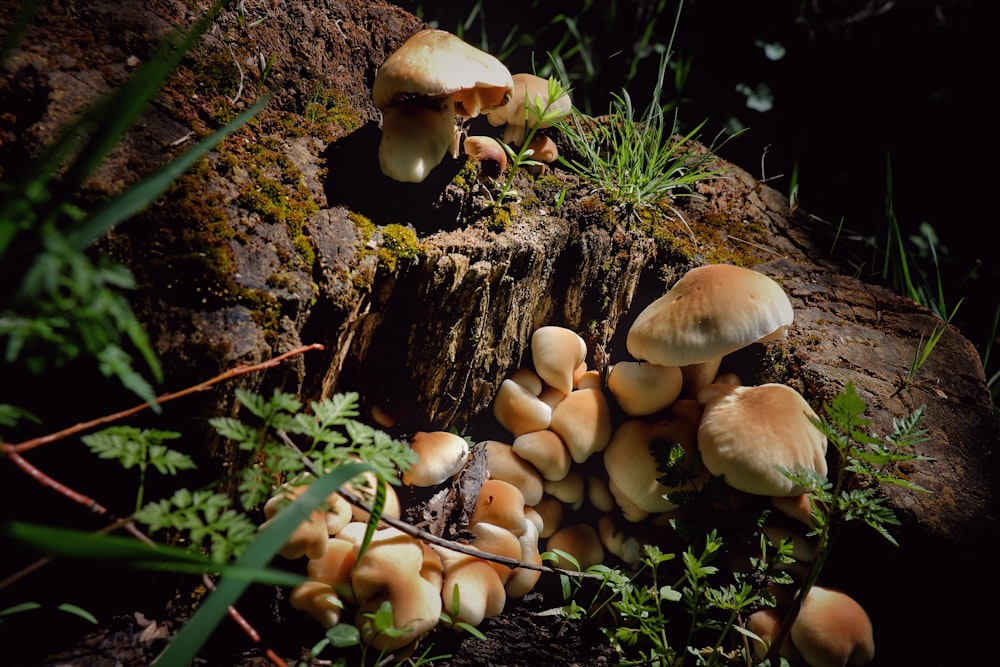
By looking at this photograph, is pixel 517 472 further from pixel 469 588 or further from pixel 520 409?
pixel 469 588

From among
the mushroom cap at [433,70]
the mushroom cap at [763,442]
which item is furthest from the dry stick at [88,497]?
the mushroom cap at [763,442]

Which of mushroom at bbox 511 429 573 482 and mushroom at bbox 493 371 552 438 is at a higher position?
mushroom at bbox 493 371 552 438

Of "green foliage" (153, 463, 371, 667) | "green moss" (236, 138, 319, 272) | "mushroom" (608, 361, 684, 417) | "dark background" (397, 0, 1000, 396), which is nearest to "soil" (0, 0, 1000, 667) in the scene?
"green moss" (236, 138, 319, 272)

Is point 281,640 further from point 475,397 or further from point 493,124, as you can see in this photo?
point 493,124

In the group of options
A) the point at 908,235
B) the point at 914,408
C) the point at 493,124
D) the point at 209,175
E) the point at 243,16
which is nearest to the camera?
the point at 209,175

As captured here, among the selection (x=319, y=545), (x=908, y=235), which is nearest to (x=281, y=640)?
(x=319, y=545)

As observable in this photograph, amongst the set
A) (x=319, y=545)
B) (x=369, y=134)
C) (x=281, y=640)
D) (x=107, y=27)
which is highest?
(x=107, y=27)

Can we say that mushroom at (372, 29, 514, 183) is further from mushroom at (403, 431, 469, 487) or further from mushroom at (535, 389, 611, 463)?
mushroom at (535, 389, 611, 463)
